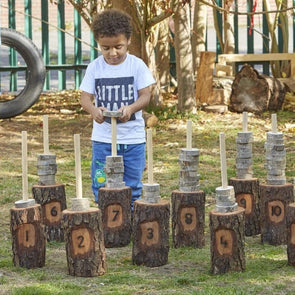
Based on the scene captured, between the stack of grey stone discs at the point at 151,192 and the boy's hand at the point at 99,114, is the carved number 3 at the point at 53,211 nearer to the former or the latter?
the boy's hand at the point at 99,114

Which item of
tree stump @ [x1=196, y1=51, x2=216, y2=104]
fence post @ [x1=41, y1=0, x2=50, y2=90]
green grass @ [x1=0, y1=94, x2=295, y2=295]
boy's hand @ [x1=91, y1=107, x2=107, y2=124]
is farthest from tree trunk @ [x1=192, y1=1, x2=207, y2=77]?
boy's hand @ [x1=91, y1=107, x2=107, y2=124]

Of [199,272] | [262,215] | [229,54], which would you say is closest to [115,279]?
[199,272]

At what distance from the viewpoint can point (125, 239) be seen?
4.12 meters

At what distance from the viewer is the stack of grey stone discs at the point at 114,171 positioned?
13.1ft

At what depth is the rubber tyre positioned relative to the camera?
844 centimetres

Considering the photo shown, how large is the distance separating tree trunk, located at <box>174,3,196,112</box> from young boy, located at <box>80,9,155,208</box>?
13.7ft

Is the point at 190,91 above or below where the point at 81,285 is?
above

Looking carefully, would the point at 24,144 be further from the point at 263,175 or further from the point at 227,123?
the point at 227,123

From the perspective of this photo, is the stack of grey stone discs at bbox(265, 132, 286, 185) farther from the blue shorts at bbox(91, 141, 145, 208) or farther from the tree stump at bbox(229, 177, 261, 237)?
the blue shorts at bbox(91, 141, 145, 208)

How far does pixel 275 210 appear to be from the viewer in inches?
159

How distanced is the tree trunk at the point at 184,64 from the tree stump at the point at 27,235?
5149 mm

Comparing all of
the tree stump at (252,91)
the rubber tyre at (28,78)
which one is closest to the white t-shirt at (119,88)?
the rubber tyre at (28,78)

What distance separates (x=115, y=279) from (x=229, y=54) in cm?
718

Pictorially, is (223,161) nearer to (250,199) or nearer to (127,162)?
(250,199)
